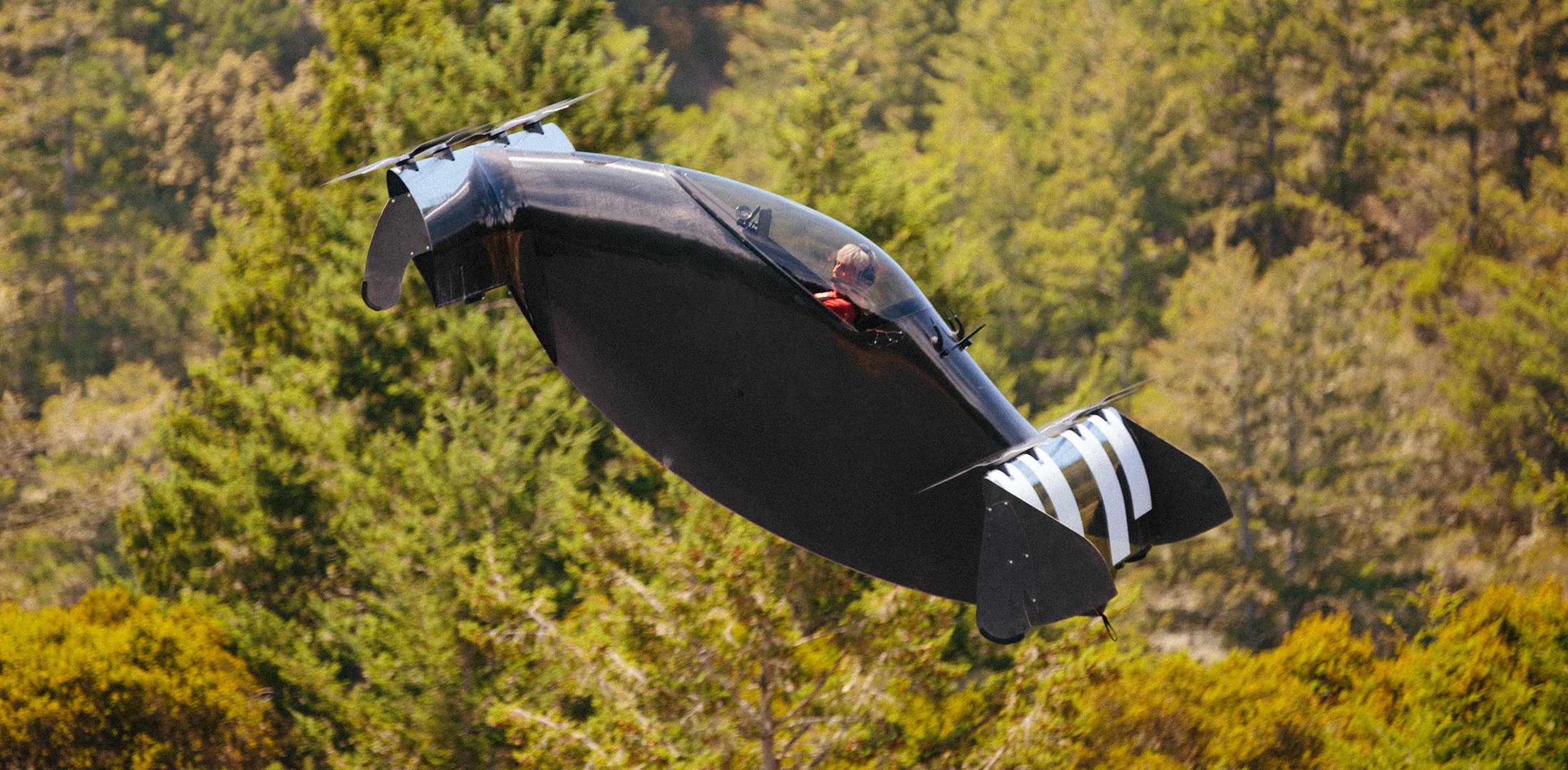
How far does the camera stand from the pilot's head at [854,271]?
278 inches

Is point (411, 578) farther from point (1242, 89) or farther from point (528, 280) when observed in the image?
point (1242, 89)

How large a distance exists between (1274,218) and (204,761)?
39.2m

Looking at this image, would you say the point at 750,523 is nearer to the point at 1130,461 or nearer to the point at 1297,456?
the point at 1130,461

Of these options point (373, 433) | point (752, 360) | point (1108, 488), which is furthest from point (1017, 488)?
point (373, 433)

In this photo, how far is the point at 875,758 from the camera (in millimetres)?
14930

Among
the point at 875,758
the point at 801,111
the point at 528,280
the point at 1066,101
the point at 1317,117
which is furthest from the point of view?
the point at 1066,101

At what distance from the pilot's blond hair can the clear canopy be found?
1cm

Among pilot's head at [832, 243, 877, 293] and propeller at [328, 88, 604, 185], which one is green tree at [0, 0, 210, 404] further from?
pilot's head at [832, 243, 877, 293]

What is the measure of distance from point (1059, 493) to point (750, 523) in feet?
14.9

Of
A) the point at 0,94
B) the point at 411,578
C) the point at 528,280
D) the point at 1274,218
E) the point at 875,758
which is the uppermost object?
the point at 0,94

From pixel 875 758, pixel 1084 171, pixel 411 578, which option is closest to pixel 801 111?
pixel 411 578

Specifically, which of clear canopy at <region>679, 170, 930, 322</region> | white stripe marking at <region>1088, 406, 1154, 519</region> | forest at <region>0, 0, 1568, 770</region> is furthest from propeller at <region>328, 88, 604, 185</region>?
forest at <region>0, 0, 1568, 770</region>

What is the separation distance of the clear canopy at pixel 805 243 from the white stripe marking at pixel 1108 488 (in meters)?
1.01

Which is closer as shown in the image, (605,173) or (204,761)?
(605,173)
